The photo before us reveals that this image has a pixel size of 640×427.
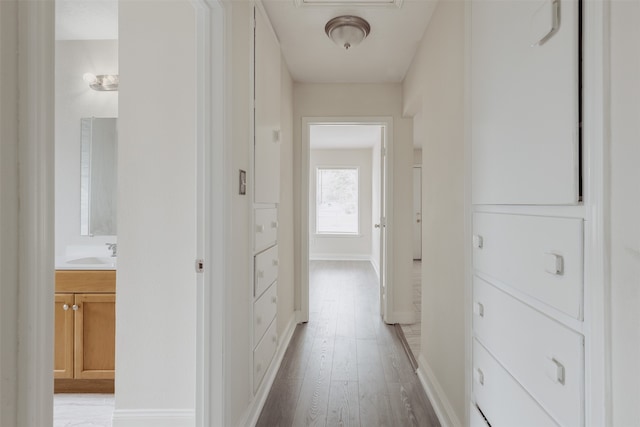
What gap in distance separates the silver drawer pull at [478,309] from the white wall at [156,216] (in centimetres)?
133

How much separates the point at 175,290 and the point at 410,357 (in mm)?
1833

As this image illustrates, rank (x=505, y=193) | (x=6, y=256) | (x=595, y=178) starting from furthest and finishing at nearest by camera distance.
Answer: (x=505, y=193)
(x=595, y=178)
(x=6, y=256)

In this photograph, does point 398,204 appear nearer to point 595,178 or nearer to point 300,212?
point 300,212

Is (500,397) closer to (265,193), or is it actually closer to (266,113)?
(265,193)

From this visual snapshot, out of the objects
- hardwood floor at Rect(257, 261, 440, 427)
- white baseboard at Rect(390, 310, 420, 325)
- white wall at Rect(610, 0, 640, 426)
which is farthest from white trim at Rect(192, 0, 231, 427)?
white baseboard at Rect(390, 310, 420, 325)

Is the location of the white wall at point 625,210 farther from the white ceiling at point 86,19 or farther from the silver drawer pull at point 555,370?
the white ceiling at point 86,19

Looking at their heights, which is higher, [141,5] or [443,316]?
[141,5]

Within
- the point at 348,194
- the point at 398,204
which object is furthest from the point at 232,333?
the point at 348,194

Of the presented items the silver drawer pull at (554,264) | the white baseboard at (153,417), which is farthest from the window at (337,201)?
the silver drawer pull at (554,264)

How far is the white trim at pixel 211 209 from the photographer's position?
148 centimetres

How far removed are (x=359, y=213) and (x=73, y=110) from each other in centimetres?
593

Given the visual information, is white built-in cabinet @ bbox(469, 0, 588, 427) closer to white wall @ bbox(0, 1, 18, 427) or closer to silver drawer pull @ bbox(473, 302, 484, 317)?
silver drawer pull @ bbox(473, 302, 484, 317)

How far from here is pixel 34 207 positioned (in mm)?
650

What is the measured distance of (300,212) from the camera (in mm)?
3449
